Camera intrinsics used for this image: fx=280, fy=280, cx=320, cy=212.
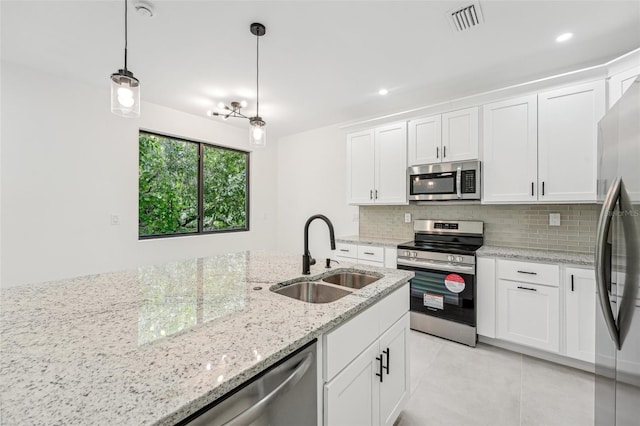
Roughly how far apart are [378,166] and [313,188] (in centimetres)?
140

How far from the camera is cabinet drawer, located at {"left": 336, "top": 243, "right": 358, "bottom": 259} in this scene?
3.53m

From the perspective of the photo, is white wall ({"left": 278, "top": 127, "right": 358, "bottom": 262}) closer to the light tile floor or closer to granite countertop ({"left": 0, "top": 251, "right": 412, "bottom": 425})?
the light tile floor

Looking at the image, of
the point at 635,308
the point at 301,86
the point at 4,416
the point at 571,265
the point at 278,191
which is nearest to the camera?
the point at 4,416

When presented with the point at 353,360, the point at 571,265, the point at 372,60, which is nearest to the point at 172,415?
the point at 353,360

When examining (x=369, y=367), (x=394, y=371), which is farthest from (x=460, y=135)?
(x=369, y=367)

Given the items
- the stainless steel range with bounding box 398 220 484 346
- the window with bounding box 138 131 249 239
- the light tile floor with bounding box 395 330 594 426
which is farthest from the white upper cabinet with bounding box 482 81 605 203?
the window with bounding box 138 131 249 239

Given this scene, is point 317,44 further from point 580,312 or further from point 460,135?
point 580,312

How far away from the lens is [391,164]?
3.41m

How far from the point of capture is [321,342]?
1018mm

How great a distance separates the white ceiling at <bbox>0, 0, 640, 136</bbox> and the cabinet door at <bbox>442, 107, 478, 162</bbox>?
12.4 inches

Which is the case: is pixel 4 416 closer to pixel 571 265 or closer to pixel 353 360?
pixel 353 360

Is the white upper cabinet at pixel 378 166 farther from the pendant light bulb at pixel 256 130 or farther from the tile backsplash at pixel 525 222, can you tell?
the pendant light bulb at pixel 256 130

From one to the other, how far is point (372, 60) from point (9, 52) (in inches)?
120

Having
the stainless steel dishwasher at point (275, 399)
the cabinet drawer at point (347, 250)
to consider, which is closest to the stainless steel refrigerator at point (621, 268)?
the stainless steel dishwasher at point (275, 399)
